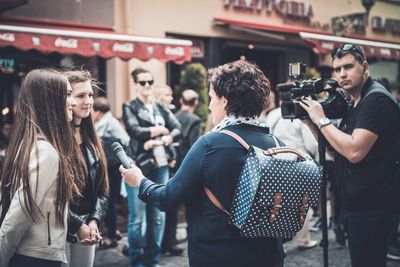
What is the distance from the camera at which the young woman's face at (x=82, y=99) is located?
3.52 meters

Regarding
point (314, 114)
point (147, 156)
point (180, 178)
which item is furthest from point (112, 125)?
point (180, 178)

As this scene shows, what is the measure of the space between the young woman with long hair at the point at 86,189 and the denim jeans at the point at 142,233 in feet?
6.19

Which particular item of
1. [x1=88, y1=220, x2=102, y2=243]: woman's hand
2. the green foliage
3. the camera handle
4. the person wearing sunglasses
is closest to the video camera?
the camera handle

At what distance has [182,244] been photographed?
266 inches

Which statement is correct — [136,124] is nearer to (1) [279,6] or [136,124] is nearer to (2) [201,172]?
(2) [201,172]

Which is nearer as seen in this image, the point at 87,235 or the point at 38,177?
the point at 38,177

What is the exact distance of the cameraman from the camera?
3.20 m

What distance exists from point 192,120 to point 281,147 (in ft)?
13.6

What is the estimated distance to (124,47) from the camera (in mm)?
7031

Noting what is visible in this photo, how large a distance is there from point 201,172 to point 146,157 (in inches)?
120

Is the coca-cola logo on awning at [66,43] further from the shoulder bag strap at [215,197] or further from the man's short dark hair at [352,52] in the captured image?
the shoulder bag strap at [215,197]

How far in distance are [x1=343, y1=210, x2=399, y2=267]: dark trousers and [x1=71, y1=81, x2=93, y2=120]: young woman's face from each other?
1921mm

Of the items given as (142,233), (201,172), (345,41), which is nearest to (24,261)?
(201,172)

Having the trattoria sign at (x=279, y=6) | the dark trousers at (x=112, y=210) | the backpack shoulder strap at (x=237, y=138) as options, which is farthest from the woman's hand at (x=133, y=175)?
the trattoria sign at (x=279, y=6)
